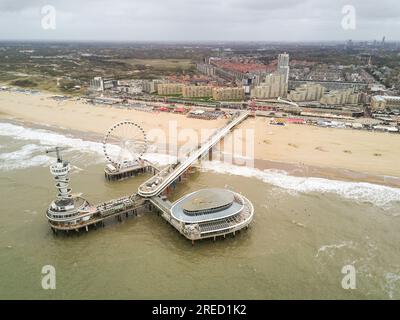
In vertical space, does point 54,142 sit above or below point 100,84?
below

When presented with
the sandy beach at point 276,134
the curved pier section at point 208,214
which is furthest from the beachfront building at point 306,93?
the curved pier section at point 208,214

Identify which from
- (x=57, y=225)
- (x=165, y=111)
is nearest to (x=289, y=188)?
(x=57, y=225)

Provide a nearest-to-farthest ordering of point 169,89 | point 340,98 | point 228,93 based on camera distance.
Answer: point 340,98
point 228,93
point 169,89

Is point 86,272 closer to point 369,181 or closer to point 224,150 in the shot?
point 224,150

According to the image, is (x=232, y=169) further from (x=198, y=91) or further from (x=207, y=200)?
(x=198, y=91)

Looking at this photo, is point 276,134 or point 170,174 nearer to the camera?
point 170,174

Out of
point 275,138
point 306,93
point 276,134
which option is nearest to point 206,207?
point 275,138
